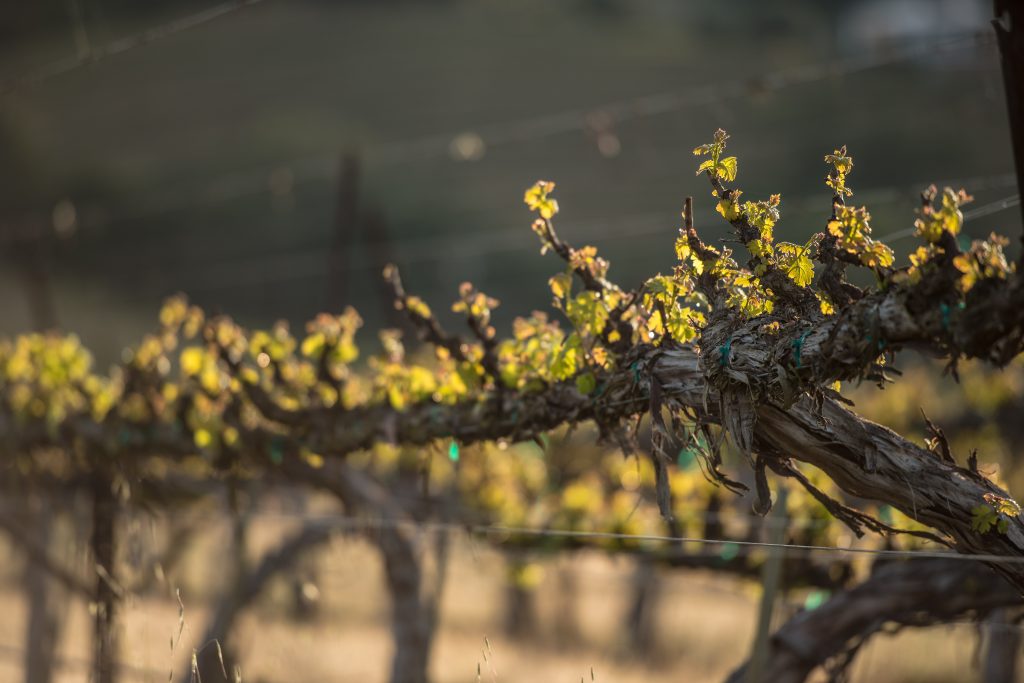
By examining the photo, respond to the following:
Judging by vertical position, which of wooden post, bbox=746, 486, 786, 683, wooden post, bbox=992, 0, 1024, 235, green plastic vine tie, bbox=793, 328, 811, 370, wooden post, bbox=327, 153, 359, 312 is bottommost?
wooden post, bbox=746, 486, 786, 683

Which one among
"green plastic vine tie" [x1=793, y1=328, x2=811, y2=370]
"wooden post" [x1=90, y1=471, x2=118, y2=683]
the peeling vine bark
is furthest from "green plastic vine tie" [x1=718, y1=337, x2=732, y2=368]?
"wooden post" [x1=90, y1=471, x2=118, y2=683]

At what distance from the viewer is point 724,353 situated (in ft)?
8.22

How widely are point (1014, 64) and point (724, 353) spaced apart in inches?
33.3

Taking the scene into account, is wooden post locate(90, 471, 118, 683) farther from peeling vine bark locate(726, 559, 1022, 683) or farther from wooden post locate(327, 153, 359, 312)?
peeling vine bark locate(726, 559, 1022, 683)

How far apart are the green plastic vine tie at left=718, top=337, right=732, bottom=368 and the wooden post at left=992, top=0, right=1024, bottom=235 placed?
698 millimetres

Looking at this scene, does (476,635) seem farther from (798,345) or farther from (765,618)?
(798,345)

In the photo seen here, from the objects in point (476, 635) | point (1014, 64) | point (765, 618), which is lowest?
point (765, 618)

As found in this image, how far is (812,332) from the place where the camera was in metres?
2.39

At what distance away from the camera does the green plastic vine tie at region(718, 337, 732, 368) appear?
2.50 metres

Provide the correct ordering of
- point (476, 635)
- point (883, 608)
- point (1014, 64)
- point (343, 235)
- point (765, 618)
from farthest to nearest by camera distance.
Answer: point (476, 635), point (343, 235), point (765, 618), point (883, 608), point (1014, 64)

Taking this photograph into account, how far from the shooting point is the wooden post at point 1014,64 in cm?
205

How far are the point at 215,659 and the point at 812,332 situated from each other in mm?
5639

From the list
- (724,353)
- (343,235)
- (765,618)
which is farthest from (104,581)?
(724,353)

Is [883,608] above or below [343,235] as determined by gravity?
below
